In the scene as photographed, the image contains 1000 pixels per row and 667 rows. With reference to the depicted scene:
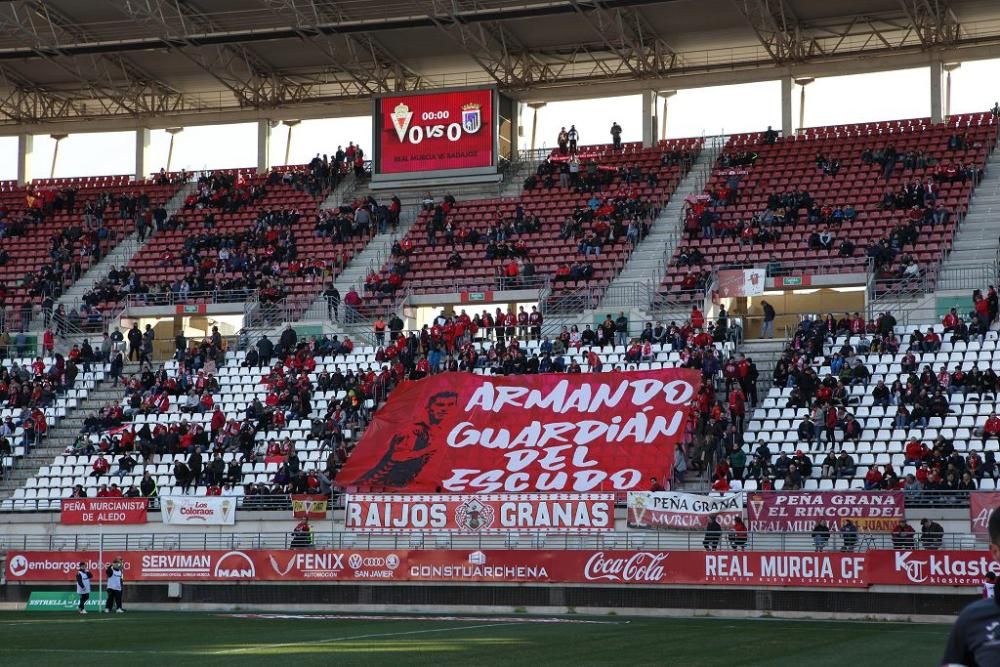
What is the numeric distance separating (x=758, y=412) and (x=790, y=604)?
7039 millimetres

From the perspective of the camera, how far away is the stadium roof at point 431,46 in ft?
160

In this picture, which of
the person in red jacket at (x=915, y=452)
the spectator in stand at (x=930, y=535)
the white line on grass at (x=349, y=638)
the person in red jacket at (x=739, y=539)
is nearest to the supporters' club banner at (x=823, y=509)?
the person in red jacket at (x=739, y=539)

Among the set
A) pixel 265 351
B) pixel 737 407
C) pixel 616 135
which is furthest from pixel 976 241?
pixel 265 351

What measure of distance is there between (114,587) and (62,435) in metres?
12.5

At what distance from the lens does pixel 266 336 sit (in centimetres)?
4459

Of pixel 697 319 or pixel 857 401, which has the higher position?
pixel 697 319

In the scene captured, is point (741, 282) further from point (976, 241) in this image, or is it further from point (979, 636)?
point (979, 636)

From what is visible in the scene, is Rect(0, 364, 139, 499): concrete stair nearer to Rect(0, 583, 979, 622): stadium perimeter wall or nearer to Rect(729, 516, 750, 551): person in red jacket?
Rect(0, 583, 979, 622): stadium perimeter wall

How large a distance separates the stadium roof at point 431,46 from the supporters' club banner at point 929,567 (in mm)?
23787

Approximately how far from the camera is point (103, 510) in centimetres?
3553

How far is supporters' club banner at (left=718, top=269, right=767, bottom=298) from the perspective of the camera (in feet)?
136

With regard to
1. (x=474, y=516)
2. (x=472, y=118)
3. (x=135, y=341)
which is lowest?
(x=474, y=516)

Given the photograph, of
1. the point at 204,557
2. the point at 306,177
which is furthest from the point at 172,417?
the point at 306,177

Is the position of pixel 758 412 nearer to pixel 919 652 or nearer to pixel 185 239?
pixel 919 652
